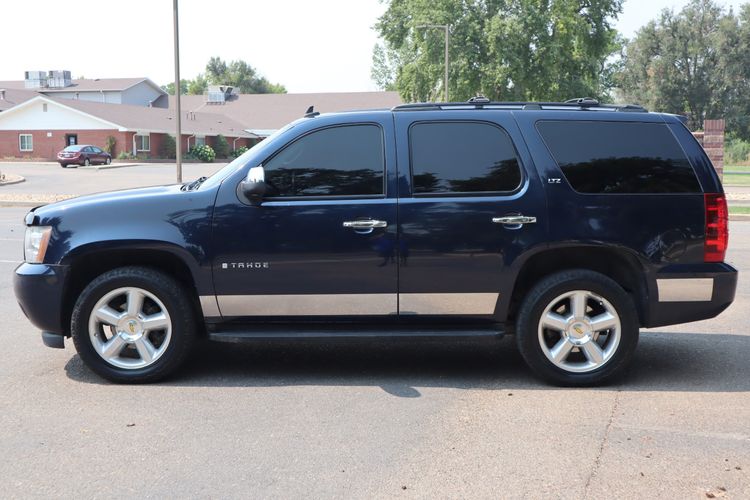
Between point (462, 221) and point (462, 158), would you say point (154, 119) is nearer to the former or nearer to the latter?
point (462, 158)

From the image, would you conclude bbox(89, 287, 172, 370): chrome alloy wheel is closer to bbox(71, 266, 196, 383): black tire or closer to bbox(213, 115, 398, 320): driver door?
bbox(71, 266, 196, 383): black tire

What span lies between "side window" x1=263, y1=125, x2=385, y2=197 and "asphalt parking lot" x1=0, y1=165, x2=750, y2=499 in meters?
1.37

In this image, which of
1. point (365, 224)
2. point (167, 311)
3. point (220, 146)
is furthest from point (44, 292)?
point (220, 146)

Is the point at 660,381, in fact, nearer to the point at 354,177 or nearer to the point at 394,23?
the point at 354,177

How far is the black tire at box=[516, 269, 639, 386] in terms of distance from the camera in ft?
18.5

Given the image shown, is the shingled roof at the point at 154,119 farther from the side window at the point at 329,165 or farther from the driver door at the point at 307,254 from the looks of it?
the driver door at the point at 307,254

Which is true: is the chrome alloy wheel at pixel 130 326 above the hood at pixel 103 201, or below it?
below

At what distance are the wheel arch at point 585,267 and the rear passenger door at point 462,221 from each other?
6.8 inches

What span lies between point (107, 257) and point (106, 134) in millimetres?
60578

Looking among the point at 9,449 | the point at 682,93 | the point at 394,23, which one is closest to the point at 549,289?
the point at 9,449

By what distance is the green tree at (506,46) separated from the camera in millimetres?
47062

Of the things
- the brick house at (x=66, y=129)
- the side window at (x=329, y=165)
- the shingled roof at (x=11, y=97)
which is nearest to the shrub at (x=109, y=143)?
the brick house at (x=66, y=129)

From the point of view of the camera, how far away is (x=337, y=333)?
5.68m

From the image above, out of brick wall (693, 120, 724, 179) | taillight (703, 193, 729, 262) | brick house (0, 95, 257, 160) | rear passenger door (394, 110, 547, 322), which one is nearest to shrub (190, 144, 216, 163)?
brick house (0, 95, 257, 160)
